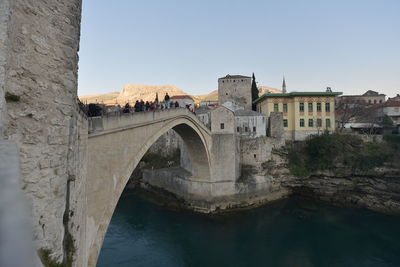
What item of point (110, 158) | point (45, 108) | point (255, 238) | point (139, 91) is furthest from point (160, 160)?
point (139, 91)

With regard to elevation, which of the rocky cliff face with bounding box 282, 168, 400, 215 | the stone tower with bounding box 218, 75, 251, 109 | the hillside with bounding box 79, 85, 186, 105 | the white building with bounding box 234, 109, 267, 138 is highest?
the hillside with bounding box 79, 85, 186, 105

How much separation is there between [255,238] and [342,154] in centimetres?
1222

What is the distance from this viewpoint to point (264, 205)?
1997cm

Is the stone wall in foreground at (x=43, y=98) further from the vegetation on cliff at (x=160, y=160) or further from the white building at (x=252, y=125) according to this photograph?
the vegetation on cliff at (x=160, y=160)

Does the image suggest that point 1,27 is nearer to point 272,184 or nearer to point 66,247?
point 66,247

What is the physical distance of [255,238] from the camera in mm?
14906

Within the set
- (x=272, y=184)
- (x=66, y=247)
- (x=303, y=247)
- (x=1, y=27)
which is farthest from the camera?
(x=272, y=184)

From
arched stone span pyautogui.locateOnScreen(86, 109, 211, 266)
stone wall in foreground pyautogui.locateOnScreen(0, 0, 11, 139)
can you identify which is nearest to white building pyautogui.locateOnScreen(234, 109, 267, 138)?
arched stone span pyautogui.locateOnScreen(86, 109, 211, 266)

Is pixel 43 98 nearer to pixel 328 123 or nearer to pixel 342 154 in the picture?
pixel 342 154

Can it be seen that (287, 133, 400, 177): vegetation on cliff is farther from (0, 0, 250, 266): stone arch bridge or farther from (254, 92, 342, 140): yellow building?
(0, 0, 250, 266): stone arch bridge

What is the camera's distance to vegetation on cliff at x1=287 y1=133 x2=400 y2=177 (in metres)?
20.9

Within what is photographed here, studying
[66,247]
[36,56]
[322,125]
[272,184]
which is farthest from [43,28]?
[322,125]

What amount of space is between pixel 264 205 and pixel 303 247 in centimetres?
610

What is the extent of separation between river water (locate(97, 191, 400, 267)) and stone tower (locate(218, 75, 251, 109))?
1981cm
